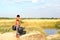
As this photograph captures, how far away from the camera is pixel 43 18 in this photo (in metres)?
4.84

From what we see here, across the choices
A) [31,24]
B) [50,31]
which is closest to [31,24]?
[31,24]

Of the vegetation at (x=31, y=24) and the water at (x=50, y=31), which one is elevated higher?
the vegetation at (x=31, y=24)

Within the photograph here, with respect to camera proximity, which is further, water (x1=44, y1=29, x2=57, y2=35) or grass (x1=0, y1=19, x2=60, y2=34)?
water (x1=44, y1=29, x2=57, y2=35)

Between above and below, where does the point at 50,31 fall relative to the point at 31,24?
below

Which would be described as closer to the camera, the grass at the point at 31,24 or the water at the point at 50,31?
the grass at the point at 31,24

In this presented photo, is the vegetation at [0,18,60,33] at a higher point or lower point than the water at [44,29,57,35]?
higher

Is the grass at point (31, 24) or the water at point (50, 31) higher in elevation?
the grass at point (31, 24)

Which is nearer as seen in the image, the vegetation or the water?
the vegetation

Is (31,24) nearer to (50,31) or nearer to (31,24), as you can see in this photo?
(31,24)

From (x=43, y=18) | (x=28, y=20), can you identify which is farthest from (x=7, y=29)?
(x=43, y=18)

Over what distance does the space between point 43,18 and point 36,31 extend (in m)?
0.33

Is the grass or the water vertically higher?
the grass

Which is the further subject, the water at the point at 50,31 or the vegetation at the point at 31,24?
the water at the point at 50,31

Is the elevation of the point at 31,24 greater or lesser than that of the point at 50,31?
greater
